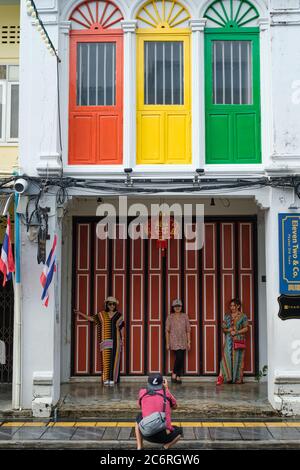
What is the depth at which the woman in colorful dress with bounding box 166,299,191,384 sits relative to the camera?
502 inches

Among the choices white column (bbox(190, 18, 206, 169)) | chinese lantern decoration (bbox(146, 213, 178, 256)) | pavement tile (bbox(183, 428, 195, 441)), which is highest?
white column (bbox(190, 18, 206, 169))

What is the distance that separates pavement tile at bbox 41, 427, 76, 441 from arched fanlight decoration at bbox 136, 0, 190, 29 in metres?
7.05

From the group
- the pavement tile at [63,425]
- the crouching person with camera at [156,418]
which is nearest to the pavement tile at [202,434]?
the crouching person with camera at [156,418]

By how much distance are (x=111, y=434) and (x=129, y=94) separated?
5762 millimetres

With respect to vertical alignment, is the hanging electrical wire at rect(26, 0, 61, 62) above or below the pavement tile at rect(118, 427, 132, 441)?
above

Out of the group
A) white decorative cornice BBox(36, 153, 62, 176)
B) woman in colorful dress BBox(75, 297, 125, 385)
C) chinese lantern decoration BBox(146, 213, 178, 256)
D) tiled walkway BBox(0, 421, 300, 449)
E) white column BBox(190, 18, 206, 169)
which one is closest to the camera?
tiled walkway BBox(0, 421, 300, 449)

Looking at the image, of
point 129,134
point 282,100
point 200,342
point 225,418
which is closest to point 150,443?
point 225,418

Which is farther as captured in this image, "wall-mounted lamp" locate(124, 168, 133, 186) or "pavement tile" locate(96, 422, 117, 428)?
"wall-mounted lamp" locate(124, 168, 133, 186)

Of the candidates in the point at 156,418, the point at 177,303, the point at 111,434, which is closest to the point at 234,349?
the point at 177,303

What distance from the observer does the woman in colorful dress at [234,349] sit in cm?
1280

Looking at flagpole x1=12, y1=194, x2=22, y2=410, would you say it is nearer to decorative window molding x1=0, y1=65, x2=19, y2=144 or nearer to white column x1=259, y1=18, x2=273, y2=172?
decorative window molding x1=0, y1=65, x2=19, y2=144

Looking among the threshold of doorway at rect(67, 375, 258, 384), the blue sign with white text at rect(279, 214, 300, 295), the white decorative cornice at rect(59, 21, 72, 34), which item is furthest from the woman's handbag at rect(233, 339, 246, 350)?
the white decorative cornice at rect(59, 21, 72, 34)

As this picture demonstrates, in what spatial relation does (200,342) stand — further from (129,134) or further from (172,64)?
(172,64)

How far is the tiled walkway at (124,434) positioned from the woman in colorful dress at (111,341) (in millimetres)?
2373
